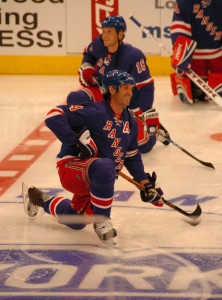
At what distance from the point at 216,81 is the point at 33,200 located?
3.40 m

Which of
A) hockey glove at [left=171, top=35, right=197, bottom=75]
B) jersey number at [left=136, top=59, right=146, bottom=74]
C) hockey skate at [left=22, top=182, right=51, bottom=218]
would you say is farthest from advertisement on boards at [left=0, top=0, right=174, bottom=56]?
hockey skate at [left=22, top=182, right=51, bottom=218]

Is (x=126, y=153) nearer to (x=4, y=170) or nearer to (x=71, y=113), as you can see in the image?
(x=71, y=113)

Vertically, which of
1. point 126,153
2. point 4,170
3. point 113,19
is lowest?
point 4,170

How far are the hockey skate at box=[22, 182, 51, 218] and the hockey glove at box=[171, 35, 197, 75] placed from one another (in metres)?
3.15

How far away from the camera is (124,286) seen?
311 cm

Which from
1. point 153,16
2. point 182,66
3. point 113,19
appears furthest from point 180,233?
point 153,16

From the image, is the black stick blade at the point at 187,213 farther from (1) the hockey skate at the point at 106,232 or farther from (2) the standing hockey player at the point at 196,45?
(2) the standing hockey player at the point at 196,45

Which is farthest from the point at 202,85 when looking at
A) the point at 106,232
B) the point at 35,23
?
the point at 106,232

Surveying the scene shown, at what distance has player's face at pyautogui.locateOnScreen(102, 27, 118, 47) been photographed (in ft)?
17.4

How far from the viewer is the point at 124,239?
370 cm

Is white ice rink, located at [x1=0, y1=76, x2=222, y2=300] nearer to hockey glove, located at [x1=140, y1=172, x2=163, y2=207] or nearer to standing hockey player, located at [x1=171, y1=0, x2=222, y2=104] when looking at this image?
hockey glove, located at [x1=140, y1=172, x2=163, y2=207]

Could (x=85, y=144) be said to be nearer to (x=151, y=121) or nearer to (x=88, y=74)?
(x=151, y=121)

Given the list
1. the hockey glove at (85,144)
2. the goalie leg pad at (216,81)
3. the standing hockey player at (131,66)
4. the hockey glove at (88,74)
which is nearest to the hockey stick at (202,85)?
the goalie leg pad at (216,81)

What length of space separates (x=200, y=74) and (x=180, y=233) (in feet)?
11.8
